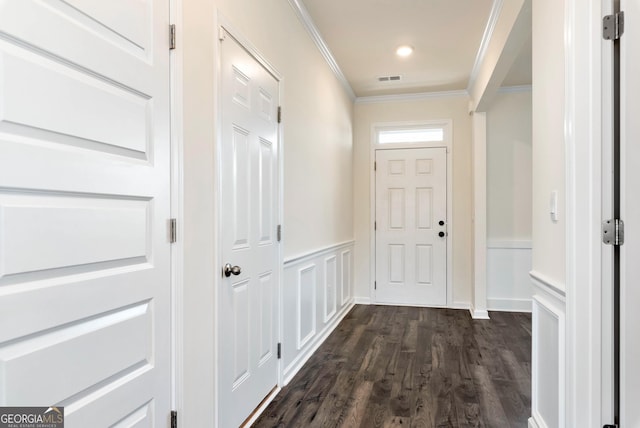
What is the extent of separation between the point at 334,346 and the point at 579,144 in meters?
2.68

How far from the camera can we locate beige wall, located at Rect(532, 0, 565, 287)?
160 centimetres

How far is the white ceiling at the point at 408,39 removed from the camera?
2.98 meters

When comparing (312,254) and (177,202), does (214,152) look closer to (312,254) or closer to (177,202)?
(177,202)

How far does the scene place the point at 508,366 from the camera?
3010 millimetres

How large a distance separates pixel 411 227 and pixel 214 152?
3784mm

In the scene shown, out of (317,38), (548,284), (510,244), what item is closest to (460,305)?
(510,244)

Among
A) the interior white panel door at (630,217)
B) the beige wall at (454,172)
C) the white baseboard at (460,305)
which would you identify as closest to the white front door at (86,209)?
the interior white panel door at (630,217)

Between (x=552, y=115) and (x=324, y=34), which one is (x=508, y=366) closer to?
(x=552, y=115)

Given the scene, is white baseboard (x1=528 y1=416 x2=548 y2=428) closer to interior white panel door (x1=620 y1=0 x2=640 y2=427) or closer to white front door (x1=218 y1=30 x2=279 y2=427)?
interior white panel door (x1=620 y1=0 x2=640 y2=427)

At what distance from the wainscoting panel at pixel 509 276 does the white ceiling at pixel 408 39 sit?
81.0 inches

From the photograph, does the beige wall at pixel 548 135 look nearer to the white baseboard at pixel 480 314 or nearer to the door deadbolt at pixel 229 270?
the door deadbolt at pixel 229 270

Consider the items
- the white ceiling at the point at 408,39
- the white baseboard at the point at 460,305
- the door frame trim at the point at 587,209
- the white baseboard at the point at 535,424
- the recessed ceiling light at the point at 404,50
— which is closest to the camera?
the door frame trim at the point at 587,209

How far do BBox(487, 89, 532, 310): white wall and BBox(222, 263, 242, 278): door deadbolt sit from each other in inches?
152

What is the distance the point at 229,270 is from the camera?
6.22 ft
